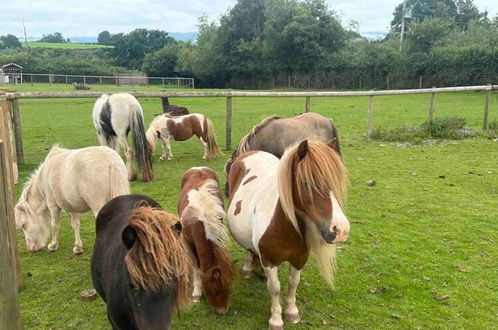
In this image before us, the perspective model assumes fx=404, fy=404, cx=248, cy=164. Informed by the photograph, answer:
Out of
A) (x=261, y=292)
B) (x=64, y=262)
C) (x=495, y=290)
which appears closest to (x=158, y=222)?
(x=261, y=292)

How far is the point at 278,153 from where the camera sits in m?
7.10

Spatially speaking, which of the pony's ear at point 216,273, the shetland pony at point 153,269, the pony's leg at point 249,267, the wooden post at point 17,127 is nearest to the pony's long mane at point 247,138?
the pony's leg at point 249,267

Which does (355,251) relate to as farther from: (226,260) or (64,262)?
(64,262)

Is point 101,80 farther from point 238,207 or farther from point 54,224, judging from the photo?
point 238,207

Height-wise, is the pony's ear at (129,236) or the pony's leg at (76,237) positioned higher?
the pony's ear at (129,236)

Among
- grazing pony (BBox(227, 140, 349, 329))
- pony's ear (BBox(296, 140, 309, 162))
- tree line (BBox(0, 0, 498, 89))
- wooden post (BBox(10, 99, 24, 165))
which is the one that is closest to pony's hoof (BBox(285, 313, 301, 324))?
grazing pony (BBox(227, 140, 349, 329))

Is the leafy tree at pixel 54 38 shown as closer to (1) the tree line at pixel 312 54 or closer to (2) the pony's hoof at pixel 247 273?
(1) the tree line at pixel 312 54

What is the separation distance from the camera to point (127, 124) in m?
7.96

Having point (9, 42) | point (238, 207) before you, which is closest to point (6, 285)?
point (238, 207)

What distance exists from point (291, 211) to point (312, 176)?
0.34 metres

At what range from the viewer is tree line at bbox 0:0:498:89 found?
3192 cm

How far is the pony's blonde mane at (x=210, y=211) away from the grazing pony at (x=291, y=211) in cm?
18

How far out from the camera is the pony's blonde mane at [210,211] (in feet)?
11.9

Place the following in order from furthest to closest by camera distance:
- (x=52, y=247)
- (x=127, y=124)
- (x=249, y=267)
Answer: (x=127, y=124) < (x=52, y=247) < (x=249, y=267)
